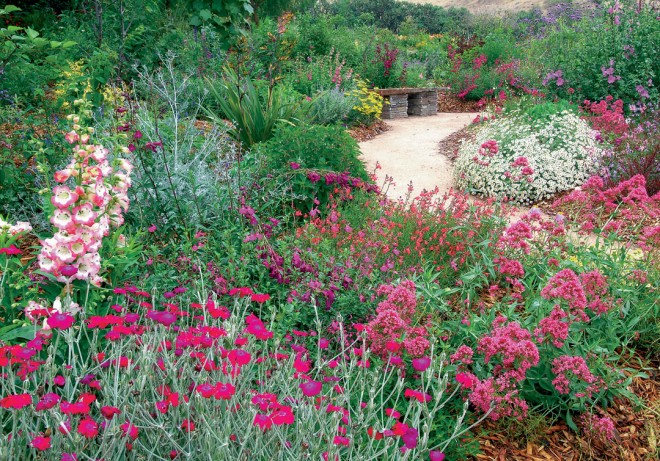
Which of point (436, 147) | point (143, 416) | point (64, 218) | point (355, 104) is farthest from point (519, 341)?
point (355, 104)

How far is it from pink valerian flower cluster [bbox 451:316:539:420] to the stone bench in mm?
8891

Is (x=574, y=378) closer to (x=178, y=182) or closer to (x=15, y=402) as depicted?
(x=15, y=402)

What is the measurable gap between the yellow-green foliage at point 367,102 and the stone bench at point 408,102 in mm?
641

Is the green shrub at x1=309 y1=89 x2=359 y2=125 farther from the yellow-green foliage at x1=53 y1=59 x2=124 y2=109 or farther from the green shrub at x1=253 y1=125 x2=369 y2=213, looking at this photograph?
the yellow-green foliage at x1=53 y1=59 x2=124 y2=109

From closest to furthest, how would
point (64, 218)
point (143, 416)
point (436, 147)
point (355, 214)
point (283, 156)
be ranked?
point (143, 416) → point (64, 218) → point (355, 214) → point (283, 156) → point (436, 147)

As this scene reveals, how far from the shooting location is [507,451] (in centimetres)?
276

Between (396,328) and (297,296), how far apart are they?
0.72m

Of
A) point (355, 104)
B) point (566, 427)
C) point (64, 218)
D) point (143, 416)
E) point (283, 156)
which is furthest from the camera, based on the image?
point (355, 104)

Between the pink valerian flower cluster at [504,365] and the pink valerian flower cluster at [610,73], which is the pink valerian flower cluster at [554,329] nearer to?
the pink valerian flower cluster at [504,365]

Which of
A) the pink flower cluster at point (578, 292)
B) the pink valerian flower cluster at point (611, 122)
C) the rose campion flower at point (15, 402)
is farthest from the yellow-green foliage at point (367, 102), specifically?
the rose campion flower at point (15, 402)

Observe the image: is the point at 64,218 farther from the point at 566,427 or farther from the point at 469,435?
the point at 566,427

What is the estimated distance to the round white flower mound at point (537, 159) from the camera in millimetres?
6750

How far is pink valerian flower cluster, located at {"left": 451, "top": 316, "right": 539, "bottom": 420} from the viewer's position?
2494mm

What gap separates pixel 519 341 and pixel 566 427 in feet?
2.09
